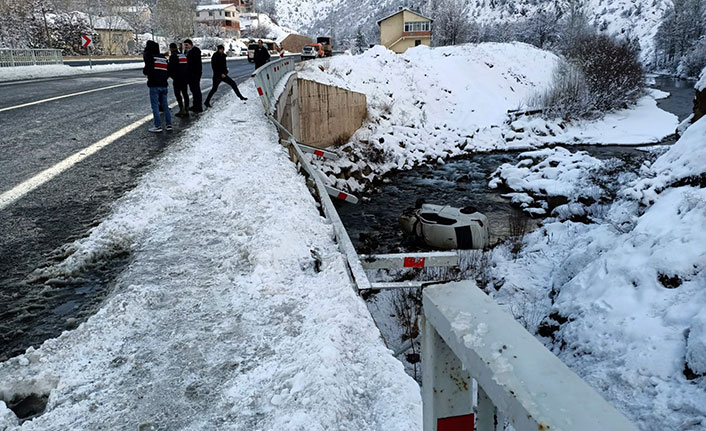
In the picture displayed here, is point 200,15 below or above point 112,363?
above

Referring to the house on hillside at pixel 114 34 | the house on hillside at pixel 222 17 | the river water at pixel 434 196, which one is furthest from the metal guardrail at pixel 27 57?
the house on hillside at pixel 222 17

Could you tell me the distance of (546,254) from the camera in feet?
37.4

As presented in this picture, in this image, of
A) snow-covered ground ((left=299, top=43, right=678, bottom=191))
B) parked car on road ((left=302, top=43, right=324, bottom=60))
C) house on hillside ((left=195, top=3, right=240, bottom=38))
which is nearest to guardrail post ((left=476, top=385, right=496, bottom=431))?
snow-covered ground ((left=299, top=43, right=678, bottom=191))

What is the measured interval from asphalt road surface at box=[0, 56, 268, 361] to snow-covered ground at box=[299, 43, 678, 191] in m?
10.0

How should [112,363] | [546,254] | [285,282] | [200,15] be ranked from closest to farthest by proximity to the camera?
[112,363], [285,282], [546,254], [200,15]

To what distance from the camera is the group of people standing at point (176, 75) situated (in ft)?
31.5

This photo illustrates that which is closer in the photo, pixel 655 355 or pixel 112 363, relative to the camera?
pixel 112 363

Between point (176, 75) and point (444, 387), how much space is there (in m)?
11.7

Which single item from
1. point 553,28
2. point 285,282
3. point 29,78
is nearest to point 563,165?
point 285,282

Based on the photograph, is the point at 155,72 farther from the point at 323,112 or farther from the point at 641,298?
the point at 323,112

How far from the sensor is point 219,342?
3.25 metres

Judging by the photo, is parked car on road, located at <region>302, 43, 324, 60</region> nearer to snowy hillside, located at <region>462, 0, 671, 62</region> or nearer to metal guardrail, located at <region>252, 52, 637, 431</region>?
metal guardrail, located at <region>252, 52, 637, 431</region>

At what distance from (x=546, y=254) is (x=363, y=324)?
9.21 metres

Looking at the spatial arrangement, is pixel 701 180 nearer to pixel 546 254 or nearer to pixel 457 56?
pixel 546 254
